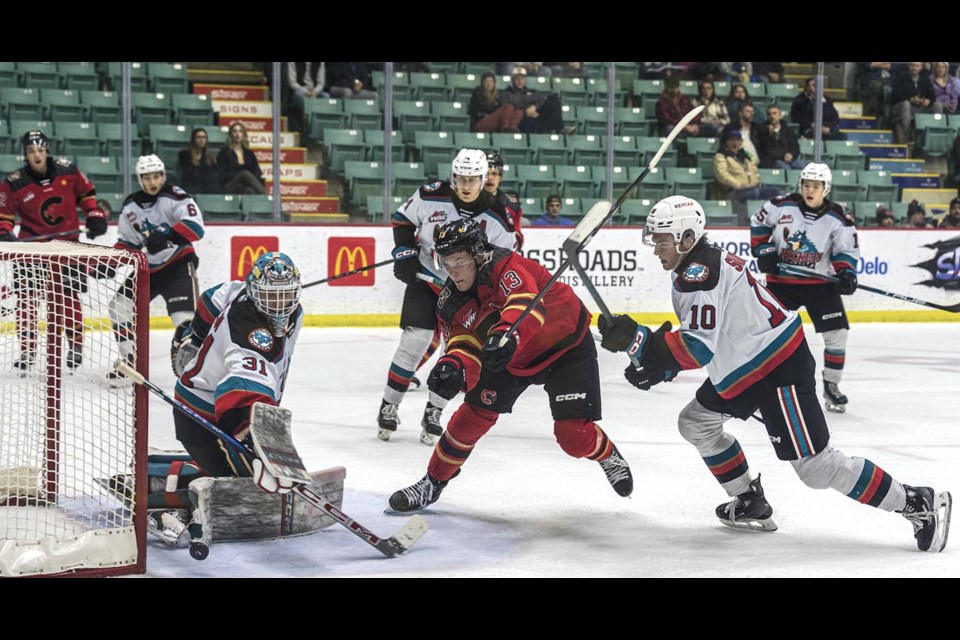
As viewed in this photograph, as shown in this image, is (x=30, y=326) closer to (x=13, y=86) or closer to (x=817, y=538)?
(x=817, y=538)

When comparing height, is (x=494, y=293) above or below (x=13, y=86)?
below

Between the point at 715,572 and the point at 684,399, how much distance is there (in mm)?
3116

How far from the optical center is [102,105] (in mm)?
8906

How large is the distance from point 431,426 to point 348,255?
3.95 m

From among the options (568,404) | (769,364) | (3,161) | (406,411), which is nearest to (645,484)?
(568,404)

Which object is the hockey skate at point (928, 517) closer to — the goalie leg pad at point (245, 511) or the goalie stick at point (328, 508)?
the goalie stick at point (328, 508)

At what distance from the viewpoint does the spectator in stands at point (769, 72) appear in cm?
1036

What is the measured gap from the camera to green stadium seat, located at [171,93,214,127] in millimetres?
9180

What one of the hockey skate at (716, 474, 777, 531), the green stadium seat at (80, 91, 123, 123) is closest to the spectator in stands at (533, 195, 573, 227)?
the green stadium seat at (80, 91, 123, 123)

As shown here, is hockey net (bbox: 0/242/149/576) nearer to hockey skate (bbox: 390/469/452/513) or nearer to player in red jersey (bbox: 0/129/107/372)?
hockey skate (bbox: 390/469/452/513)

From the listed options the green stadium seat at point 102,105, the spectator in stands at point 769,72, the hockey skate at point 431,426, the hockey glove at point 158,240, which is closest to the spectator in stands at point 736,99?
the spectator in stands at point 769,72

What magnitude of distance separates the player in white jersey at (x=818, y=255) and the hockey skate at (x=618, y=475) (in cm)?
241

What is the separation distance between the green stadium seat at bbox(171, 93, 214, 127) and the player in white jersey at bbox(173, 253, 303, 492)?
5.99m

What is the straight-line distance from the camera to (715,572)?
3.25 metres
